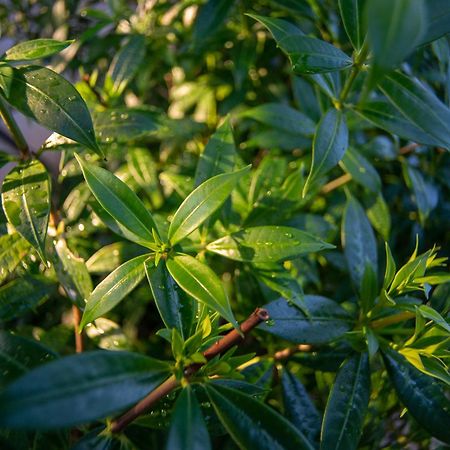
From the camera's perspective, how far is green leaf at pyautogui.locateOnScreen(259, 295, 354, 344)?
0.74 meters

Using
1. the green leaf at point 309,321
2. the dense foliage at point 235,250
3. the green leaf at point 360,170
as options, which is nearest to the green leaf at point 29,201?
the dense foliage at point 235,250

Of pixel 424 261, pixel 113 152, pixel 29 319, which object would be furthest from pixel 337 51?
pixel 29 319

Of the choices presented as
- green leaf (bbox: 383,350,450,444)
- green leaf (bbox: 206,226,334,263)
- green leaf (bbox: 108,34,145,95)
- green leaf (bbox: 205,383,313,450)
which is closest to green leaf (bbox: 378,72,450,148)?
green leaf (bbox: 206,226,334,263)

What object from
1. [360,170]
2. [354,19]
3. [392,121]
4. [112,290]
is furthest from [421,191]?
[112,290]

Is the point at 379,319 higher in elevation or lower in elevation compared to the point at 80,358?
lower

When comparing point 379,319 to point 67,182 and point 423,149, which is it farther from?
point 67,182

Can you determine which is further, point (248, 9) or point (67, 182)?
point (248, 9)

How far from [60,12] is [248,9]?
52cm

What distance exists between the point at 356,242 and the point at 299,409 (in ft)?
0.95

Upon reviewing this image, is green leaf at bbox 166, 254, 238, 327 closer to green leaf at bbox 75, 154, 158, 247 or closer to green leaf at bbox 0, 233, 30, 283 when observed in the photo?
green leaf at bbox 75, 154, 158, 247

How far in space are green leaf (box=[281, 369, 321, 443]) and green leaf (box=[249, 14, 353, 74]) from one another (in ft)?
1.51

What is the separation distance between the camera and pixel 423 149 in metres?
1.18

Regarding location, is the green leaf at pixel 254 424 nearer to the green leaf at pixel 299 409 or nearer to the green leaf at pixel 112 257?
the green leaf at pixel 299 409

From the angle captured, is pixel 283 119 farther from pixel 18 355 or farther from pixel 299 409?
pixel 18 355
